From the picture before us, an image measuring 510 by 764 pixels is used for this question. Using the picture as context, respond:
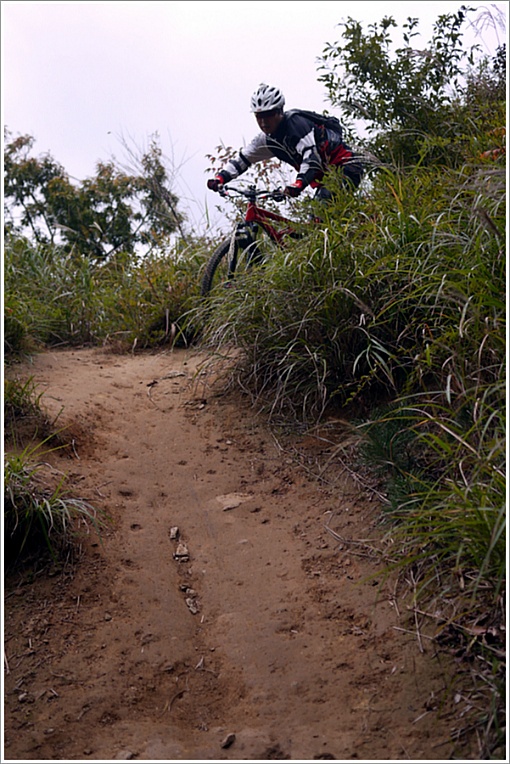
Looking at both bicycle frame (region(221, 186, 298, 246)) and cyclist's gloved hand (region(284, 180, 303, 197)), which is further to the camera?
bicycle frame (region(221, 186, 298, 246))

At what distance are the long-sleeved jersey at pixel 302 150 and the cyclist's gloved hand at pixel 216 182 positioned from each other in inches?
1.1

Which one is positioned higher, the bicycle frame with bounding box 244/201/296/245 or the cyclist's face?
the cyclist's face

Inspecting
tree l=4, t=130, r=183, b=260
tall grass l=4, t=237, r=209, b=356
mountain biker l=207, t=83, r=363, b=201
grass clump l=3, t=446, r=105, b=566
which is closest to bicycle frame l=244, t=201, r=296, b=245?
mountain biker l=207, t=83, r=363, b=201

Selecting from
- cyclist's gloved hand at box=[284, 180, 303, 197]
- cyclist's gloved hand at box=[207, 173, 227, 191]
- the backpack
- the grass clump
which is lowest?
the grass clump

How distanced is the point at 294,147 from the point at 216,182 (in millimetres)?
637

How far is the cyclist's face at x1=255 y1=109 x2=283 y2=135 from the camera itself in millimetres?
4883

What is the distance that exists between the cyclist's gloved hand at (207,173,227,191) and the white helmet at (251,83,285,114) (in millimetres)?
534

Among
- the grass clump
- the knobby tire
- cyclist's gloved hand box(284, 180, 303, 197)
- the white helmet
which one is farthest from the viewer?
the knobby tire

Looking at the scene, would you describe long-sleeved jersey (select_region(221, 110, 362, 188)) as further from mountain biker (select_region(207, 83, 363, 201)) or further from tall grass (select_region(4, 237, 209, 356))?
tall grass (select_region(4, 237, 209, 356))

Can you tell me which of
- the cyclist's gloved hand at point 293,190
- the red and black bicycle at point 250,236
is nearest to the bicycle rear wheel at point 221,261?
the red and black bicycle at point 250,236

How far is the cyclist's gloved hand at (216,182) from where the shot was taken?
16.7 feet

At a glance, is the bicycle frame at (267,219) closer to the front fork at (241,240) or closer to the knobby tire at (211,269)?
the front fork at (241,240)

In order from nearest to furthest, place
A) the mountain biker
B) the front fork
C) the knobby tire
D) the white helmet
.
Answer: the mountain biker → the white helmet → the front fork → the knobby tire

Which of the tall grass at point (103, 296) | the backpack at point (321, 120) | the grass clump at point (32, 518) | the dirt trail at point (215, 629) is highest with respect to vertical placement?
the backpack at point (321, 120)
